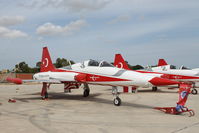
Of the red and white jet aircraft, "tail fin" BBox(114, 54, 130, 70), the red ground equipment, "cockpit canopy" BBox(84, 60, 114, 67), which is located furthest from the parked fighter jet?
the red ground equipment

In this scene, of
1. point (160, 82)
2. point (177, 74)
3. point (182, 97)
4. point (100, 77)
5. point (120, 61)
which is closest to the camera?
point (182, 97)

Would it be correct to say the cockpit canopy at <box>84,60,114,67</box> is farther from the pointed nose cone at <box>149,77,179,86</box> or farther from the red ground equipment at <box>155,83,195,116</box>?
the red ground equipment at <box>155,83,195,116</box>

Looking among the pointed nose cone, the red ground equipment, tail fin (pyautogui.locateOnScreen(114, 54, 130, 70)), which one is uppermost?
tail fin (pyautogui.locateOnScreen(114, 54, 130, 70))

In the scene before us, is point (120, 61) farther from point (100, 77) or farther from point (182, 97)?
point (182, 97)

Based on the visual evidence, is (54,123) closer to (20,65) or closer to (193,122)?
(193,122)

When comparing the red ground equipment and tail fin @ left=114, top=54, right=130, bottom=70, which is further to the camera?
tail fin @ left=114, top=54, right=130, bottom=70

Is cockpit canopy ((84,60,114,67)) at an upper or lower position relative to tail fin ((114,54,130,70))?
lower

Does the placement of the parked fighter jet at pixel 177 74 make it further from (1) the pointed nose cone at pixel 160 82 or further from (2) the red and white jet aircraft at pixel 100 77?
(1) the pointed nose cone at pixel 160 82

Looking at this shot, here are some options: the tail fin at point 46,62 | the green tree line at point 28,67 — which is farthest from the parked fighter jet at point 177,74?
the green tree line at point 28,67

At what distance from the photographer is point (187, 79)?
63.0ft

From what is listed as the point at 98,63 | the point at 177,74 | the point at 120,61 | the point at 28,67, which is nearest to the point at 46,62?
the point at 98,63

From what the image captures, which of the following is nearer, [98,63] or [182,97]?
[182,97]

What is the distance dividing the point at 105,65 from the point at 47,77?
15.9 feet

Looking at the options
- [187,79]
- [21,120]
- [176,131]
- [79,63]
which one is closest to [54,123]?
[21,120]
